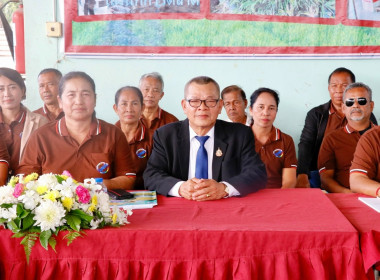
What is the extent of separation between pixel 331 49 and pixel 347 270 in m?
2.38

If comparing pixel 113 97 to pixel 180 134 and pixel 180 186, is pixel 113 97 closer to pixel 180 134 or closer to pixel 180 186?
pixel 180 134

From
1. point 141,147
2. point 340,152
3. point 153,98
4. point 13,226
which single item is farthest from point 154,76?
point 13,226

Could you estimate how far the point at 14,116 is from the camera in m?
3.28

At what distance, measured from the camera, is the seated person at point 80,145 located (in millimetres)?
2562

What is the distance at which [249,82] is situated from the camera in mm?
3486

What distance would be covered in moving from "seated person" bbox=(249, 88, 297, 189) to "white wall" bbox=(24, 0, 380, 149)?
0.37 meters

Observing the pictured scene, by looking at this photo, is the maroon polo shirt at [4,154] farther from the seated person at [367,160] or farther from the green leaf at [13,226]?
the seated person at [367,160]

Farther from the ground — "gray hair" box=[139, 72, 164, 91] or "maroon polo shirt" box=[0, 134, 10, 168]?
"gray hair" box=[139, 72, 164, 91]

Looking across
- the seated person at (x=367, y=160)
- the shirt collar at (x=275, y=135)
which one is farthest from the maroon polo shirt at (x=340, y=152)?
the seated person at (x=367, y=160)

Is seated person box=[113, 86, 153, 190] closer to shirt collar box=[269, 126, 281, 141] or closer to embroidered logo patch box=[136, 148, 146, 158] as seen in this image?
embroidered logo patch box=[136, 148, 146, 158]

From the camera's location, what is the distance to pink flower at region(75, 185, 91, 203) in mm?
1486

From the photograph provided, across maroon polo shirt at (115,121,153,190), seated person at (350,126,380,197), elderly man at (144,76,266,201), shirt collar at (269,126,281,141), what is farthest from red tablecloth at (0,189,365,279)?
maroon polo shirt at (115,121,153,190)

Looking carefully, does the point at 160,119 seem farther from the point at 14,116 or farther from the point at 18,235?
the point at 18,235

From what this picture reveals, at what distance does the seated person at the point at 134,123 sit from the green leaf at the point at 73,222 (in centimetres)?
183
